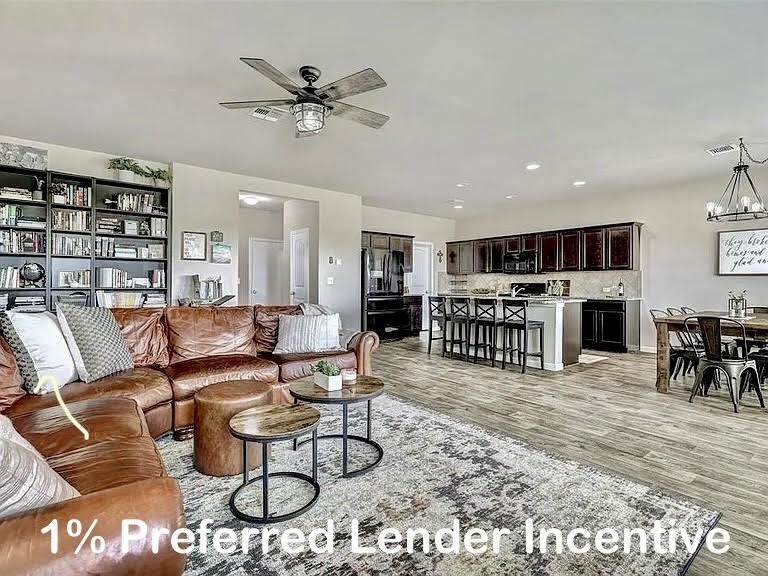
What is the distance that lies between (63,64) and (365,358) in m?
3.30

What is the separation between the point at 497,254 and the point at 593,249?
6.76 ft

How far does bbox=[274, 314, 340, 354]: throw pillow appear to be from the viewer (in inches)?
156

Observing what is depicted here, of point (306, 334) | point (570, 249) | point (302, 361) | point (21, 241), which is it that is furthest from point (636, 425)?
point (21, 241)

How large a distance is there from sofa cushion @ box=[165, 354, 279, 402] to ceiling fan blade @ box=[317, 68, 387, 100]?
214cm

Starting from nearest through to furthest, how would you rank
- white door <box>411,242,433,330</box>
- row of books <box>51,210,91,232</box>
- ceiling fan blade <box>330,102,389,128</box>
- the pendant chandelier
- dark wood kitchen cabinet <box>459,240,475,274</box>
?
ceiling fan blade <box>330,102,389,128</box> < row of books <box>51,210,91,232</box> < the pendant chandelier < dark wood kitchen cabinet <box>459,240,475,274</box> < white door <box>411,242,433,330</box>

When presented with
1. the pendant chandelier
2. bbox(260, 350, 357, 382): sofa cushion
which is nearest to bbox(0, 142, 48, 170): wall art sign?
bbox(260, 350, 357, 382): sofa cushion

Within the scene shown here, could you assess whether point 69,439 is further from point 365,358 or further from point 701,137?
point 701,137

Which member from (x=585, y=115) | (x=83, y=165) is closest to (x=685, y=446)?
(x=585, y=115)

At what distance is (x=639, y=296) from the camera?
274 inches

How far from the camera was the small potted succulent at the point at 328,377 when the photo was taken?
2534 millimetres

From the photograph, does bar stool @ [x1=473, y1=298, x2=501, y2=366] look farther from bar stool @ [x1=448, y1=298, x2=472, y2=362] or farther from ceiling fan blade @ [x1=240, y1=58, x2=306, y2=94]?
ceiling fan blade @ [x1=240, y1=58, x2=306, y2=94]

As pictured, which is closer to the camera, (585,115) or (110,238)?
(585,115)

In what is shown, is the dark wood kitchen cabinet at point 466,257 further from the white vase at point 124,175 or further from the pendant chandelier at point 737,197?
the white vase at point 124,175

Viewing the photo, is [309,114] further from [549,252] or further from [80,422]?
[549,252]
